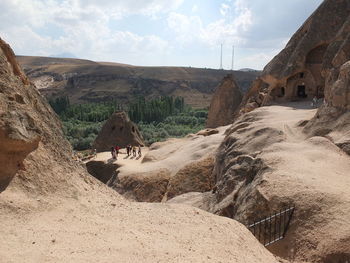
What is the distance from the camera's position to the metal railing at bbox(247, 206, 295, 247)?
10.0 meters

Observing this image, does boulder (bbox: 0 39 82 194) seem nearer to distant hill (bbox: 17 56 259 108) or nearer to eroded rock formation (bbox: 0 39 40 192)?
eroded rock formation (bbox: 0 39 40 192)

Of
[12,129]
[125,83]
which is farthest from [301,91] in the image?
[125,83]

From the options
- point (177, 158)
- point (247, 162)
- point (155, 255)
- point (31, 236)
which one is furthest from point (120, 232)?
point (177, 158)

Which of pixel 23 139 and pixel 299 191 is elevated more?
pixel 23 139

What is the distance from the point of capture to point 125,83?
120875 millimetres

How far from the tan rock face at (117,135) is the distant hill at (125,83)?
64.8 metres

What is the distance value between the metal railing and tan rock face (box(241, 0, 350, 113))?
1829 cm

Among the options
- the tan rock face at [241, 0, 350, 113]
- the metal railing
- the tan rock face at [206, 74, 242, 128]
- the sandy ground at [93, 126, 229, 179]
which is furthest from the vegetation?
the metal railing

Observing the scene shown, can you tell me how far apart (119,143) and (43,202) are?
27831mm

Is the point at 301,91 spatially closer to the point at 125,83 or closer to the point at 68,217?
the point at 68,217

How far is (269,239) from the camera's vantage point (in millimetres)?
10070

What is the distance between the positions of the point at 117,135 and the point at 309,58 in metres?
18.5

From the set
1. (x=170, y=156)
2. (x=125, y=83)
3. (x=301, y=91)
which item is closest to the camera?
(x=170, y=156)

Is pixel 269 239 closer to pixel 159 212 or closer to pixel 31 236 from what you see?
pixel 159 212
